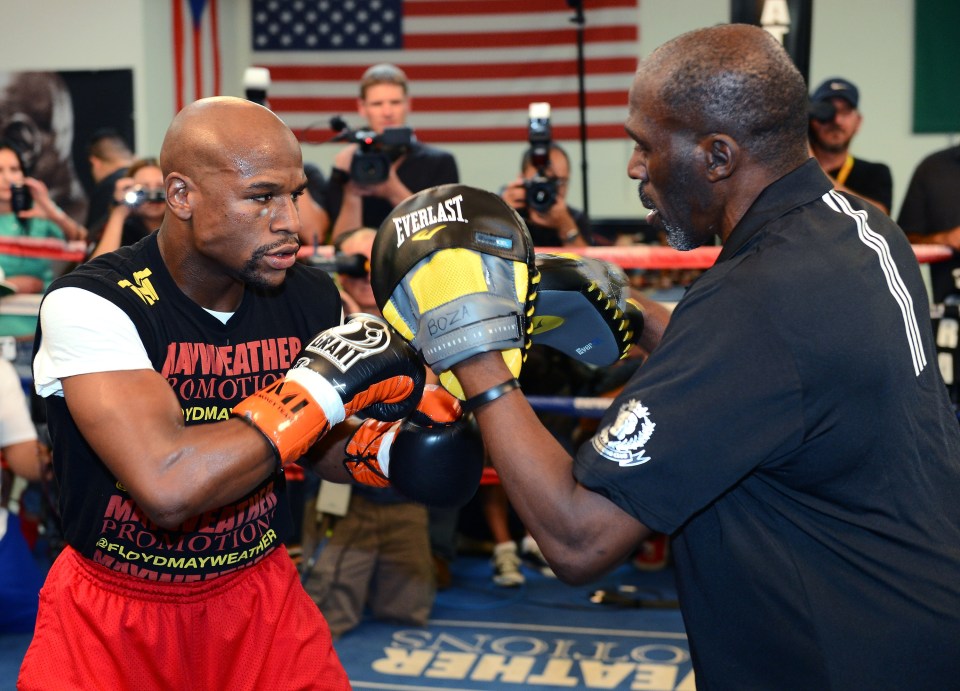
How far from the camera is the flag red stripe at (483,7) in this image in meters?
7.31

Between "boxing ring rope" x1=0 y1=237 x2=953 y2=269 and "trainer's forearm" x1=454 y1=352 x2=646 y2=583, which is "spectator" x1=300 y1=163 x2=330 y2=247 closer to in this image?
"boxing ring rope" x1=0 y1=237 x2=953 y2=269

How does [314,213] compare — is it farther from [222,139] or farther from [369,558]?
[222,139]

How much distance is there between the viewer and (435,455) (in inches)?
69.6

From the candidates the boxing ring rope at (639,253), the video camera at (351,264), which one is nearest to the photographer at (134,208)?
the boxing ring rope at (639,253)

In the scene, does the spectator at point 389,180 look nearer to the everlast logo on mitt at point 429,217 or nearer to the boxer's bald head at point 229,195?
the boxer's bald head at point 229,195

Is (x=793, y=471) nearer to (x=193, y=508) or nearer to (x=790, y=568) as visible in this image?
(x=790, y=568)

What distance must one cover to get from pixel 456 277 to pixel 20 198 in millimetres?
3549

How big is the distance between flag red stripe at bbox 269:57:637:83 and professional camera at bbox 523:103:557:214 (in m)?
3.28

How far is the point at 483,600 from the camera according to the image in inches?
151

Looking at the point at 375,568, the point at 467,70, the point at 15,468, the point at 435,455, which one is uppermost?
the point at 467,70

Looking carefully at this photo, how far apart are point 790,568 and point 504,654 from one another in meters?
2.14

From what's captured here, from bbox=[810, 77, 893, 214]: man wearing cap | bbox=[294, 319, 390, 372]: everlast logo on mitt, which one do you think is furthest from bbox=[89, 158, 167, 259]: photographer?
bbox=[810, 77, 893, 214]: man wearing cap

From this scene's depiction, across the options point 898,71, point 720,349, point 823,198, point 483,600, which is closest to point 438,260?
point 720,349

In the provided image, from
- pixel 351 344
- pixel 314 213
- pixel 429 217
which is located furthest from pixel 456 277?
pixel 314 213
